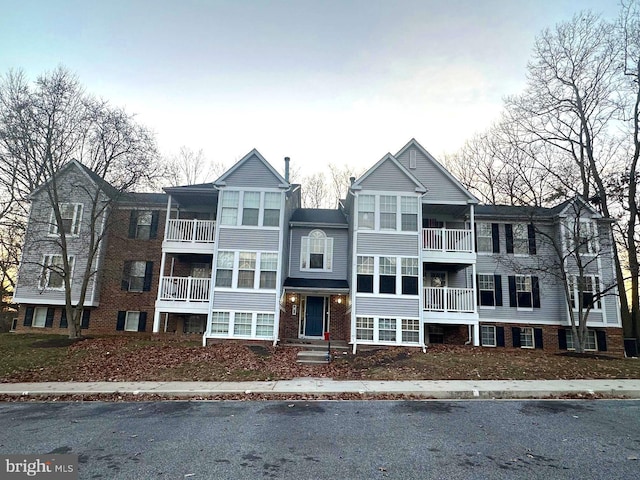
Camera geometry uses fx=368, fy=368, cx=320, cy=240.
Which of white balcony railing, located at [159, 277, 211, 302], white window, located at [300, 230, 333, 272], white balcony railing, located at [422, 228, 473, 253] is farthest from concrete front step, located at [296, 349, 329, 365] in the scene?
white balcony railing, located at [422, 228, 473, 253]

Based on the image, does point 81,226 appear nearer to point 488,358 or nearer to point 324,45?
point 324,45

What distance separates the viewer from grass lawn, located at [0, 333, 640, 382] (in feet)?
38.1

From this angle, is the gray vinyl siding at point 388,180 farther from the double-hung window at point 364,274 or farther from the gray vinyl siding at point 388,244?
the double-hung window at point 364,274

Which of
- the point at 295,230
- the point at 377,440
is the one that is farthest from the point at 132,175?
the point at 377,440

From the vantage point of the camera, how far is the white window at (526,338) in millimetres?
19109

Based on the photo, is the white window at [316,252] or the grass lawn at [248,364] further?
the white window at [316,252]

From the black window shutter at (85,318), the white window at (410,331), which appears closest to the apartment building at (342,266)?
the white window at (410,331)

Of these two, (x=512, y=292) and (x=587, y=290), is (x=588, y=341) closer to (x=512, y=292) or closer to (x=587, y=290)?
(x=587, y=290)

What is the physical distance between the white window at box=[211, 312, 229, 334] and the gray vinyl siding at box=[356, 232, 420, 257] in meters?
6.58

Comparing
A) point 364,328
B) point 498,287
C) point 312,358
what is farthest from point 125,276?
point 498,287

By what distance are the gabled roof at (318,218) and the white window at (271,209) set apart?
5.77 feet

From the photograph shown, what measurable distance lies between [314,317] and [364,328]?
134 inches

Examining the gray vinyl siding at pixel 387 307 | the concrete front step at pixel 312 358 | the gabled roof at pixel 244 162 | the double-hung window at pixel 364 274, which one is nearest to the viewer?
the concrete front step at pixel 312 358

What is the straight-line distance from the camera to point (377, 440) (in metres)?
5.94
